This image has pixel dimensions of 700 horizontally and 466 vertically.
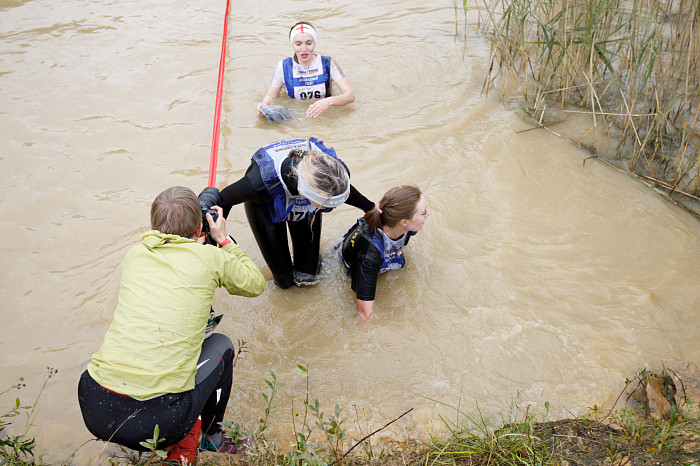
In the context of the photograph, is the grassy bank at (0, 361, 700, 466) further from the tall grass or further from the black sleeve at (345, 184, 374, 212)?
the tall grass

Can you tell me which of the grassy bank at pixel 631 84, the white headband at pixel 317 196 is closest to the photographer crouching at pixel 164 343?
the white headband at pixel 317 196

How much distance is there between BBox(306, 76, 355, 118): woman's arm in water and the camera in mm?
5024

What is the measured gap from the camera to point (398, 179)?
4527 millimetres

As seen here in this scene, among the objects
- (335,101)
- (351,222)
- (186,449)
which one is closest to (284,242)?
(351,222)

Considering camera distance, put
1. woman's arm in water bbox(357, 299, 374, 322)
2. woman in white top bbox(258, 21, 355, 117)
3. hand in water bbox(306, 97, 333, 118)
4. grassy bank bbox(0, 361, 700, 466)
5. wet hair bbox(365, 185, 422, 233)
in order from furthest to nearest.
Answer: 1. woman in white top bbox(258, 21, 355, 117)
2. hand in water bbox(306, 97, 333, 118)
3. woman's arm in water bbox(357, 299, 374, 322)
4. wet hair bbox(365, 185, 422, 233)
5. grassy bank bbox(0, 361, 700, 466)

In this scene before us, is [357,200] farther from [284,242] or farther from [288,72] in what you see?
[288,72]

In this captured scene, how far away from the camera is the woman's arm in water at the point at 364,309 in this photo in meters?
3.20

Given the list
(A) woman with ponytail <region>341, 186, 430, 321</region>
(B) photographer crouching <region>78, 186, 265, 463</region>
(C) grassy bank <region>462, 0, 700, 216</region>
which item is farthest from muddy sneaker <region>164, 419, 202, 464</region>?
(C) grassy bank <region>462, 0, 700, 216</region>

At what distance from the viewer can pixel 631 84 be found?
4.27m

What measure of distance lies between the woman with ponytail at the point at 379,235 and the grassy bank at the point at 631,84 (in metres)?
2.09

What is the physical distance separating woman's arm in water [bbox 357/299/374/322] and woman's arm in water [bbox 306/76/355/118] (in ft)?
7.90

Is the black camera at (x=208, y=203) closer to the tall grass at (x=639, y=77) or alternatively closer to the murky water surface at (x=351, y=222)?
the murky water surface at (x=351, y=222)

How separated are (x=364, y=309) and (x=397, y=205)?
707 mm

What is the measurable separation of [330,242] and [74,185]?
2.31 meters
